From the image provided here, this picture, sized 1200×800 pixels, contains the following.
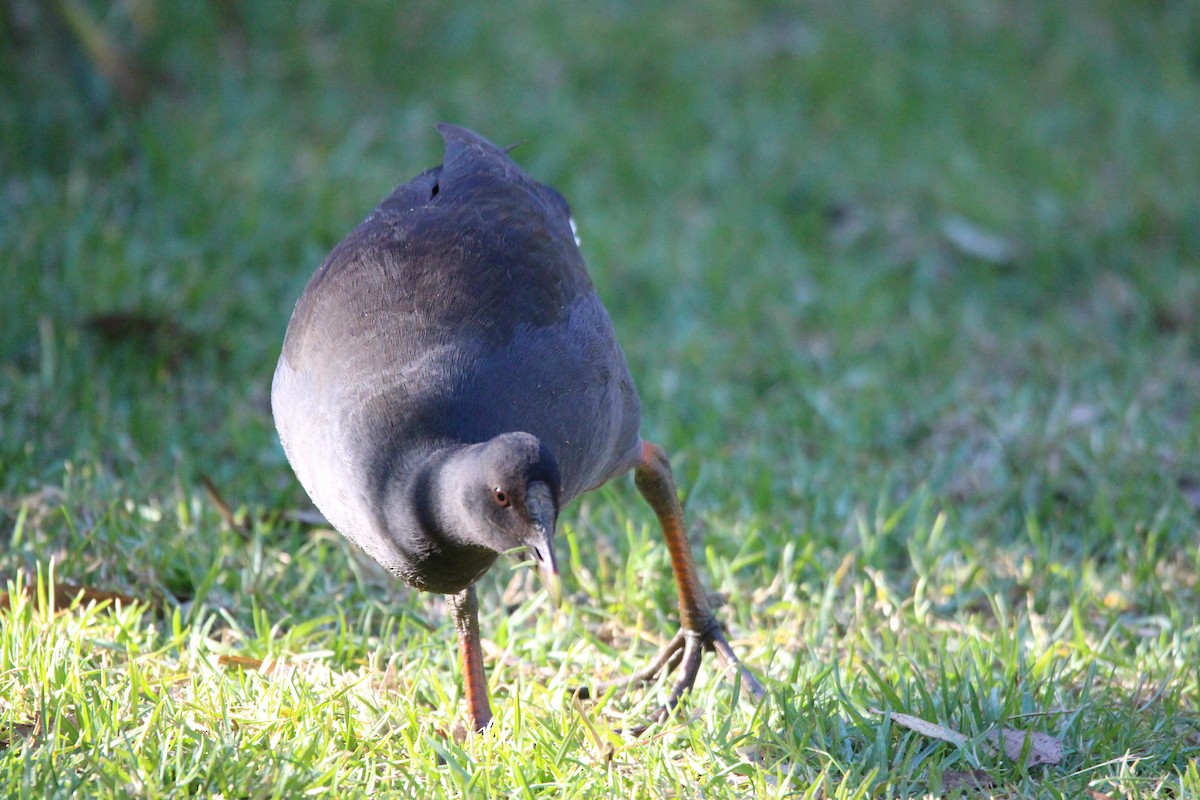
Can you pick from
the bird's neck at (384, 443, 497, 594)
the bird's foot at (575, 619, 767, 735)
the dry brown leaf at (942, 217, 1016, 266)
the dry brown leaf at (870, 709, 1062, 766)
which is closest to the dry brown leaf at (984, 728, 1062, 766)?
the dry brown leaf at (870, 709, 1062, 766)

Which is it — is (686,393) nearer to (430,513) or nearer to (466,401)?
(466,401)

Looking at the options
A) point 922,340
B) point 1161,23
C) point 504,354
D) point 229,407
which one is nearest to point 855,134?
point 922,340

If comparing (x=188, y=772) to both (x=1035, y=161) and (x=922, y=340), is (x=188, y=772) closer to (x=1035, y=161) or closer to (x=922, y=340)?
(x=922, y=340)

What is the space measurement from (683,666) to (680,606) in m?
0.19

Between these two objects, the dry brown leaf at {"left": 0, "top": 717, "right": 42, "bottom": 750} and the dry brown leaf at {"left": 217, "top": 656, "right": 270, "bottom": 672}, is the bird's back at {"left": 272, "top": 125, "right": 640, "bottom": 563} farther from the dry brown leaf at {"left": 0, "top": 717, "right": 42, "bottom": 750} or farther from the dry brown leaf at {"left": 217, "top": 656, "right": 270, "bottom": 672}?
the dry brown leaf at {"left": 0, "top": 717, "right": 42, "bottom": 750}

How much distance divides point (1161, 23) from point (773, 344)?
13.6 ft

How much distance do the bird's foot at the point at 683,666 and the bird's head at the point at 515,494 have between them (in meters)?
0.74

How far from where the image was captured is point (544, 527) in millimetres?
2217

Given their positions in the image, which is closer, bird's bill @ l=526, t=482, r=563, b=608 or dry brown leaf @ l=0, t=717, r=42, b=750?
bird's bill @ l=526, t=482, r=563, b=608

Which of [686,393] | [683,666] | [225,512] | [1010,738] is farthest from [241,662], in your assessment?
[686,393]

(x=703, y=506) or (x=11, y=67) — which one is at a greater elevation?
(x=11, y=67)

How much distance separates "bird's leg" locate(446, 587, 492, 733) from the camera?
2.85 metres

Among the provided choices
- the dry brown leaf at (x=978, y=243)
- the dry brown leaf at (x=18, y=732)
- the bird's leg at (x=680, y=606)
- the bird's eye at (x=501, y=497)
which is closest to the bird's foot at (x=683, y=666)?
the bird's leg at (x=680, y=606)

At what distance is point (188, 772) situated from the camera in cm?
243
